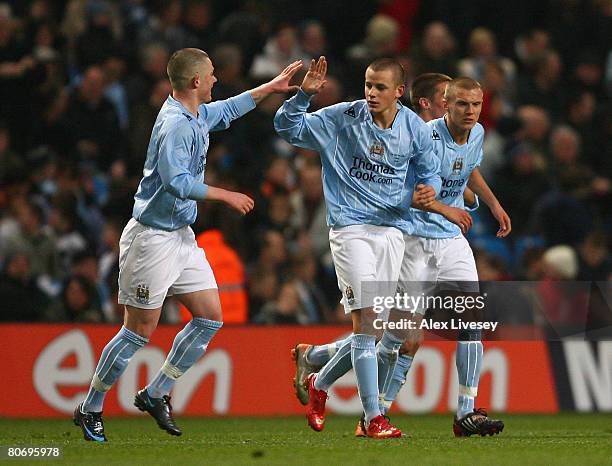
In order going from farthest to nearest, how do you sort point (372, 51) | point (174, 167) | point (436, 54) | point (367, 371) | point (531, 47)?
1. point (531, 47)
2. point (372, 51)
3. point (436, 54)
4. point (367, 371)
5. point (174, 167)

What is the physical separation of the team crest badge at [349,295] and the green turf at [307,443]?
33.5 inches

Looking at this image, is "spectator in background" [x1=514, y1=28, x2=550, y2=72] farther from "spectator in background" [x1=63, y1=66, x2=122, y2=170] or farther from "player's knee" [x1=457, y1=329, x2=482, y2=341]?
"player's knee" [x1=457, y1=329, x2=482, y2=341]

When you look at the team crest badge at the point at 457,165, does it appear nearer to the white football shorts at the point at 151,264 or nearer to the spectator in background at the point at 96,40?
the white football shorts at the point at 151,264

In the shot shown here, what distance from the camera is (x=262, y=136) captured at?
14.9 meters

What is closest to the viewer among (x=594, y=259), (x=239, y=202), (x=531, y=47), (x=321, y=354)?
(x=239, y=202)

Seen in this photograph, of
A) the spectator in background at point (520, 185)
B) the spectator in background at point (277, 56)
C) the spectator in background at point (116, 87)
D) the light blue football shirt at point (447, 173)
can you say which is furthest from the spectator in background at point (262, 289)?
the light blue football shirt at point (447, 173)

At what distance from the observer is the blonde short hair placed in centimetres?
888

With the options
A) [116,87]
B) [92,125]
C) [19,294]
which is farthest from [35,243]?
[116,87]

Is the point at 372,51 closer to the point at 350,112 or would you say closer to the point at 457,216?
the point at 350,112

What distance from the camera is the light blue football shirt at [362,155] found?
895 cm

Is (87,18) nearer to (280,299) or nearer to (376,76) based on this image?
(280,299)

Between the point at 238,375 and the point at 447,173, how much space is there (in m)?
3.71

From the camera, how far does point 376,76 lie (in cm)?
883

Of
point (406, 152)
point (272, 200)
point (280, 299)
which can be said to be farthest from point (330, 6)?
point (406, 152)
